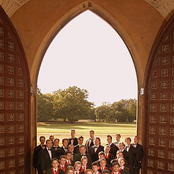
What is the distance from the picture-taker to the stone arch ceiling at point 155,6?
781 centimetres

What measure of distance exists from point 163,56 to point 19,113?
5.76 metres

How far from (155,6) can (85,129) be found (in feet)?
23.5

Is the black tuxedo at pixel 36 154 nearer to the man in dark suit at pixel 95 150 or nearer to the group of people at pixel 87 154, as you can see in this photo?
the group of people at pixel 87 154

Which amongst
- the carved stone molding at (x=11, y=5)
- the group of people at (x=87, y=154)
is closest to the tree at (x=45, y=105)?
the group of people at (x=87, y=154)

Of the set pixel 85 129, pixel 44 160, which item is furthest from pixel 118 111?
pixel 44 160

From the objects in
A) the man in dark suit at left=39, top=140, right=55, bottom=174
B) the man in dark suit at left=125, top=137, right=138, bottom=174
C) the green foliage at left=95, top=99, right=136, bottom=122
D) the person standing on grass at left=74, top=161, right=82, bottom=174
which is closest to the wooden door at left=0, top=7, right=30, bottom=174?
the man in dark suit at left=39, top=140, right=55, bottom=174

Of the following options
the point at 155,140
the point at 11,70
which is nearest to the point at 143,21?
the point at 155,140

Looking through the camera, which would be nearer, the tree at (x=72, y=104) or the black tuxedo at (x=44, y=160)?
the black tuxedo at (x=44, y=160)

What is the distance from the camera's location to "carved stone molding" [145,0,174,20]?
7.86 meters

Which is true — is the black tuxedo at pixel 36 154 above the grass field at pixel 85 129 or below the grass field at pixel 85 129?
Answer: below

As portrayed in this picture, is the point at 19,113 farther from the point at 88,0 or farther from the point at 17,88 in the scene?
the point at 88,0

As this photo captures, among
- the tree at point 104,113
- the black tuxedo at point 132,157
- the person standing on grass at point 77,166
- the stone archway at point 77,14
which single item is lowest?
the black tuxedo at point 132,157

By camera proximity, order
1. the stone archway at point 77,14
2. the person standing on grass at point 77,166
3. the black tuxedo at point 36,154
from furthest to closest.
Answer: the stone archway at point 77,14, the black tuxedo at point 36,154, the person standing on grass at point 77,166

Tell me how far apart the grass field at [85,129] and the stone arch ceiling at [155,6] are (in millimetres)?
6427
